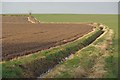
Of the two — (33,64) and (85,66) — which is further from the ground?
(33,64)

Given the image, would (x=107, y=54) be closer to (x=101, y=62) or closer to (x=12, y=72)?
(x=101, y=62)

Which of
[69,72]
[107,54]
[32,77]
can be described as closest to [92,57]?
[107,54]

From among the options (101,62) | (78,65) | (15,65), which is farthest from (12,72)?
(101,62)

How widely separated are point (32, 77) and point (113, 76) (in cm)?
571

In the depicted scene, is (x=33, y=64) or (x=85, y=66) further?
(x=85, y=66)

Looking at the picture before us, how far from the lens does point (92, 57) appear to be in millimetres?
32188

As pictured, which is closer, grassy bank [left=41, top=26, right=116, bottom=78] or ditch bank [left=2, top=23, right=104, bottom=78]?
ditch bank [left=2, top=23, right=104, bottom=78]

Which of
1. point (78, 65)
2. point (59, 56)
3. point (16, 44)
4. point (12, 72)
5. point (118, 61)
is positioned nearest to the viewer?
point (12, 72)

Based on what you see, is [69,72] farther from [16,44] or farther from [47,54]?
[16,44]

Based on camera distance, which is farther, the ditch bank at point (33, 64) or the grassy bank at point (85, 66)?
the grassy bank at point (85, 66)

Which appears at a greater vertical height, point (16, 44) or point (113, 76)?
point (16, 44)

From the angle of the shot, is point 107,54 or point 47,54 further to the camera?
point 107,54

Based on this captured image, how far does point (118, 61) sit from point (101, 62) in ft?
5.50

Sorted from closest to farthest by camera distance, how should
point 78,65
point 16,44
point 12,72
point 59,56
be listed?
Result: 1. point 12,72
2. point 78,65
3. point 59,56
4. point 16,44
